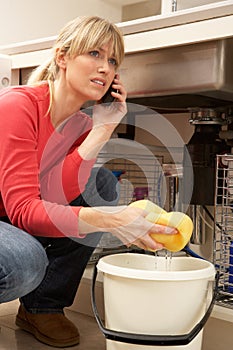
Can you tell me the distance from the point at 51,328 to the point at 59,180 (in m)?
0.35

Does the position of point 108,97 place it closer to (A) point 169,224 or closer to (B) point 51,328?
(A) point 169,224

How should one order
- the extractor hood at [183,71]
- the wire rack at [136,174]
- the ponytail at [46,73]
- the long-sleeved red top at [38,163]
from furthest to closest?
1. the wire rack at [136,174]
2. the ponytail at [46,73]
3. the extractor hood at [183,71]
4. the long-sleeved red top at [38,163]

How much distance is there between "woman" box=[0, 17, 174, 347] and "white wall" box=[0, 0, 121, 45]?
1091 millimetres

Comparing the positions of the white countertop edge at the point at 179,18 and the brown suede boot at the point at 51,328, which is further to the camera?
the brown suede boot at the point at 51,328

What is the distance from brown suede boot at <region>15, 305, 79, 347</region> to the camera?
122cm

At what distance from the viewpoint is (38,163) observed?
1191 mm

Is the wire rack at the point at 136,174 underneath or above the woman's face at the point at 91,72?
underneath

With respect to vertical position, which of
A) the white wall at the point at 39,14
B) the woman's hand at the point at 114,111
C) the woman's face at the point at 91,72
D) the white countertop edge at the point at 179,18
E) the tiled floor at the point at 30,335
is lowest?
the tiled floor at the point at 30,335

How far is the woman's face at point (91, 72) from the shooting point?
114 centimetres

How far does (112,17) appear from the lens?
264cm

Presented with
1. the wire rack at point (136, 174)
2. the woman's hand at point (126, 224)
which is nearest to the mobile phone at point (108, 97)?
the woman's hand at point (126, 224)

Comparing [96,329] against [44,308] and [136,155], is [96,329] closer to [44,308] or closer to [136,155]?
[44,308]

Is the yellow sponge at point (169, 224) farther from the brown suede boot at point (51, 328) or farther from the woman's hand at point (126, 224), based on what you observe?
the brown suede boot at point (51, 328)

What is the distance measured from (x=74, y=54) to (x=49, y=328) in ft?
2.10
